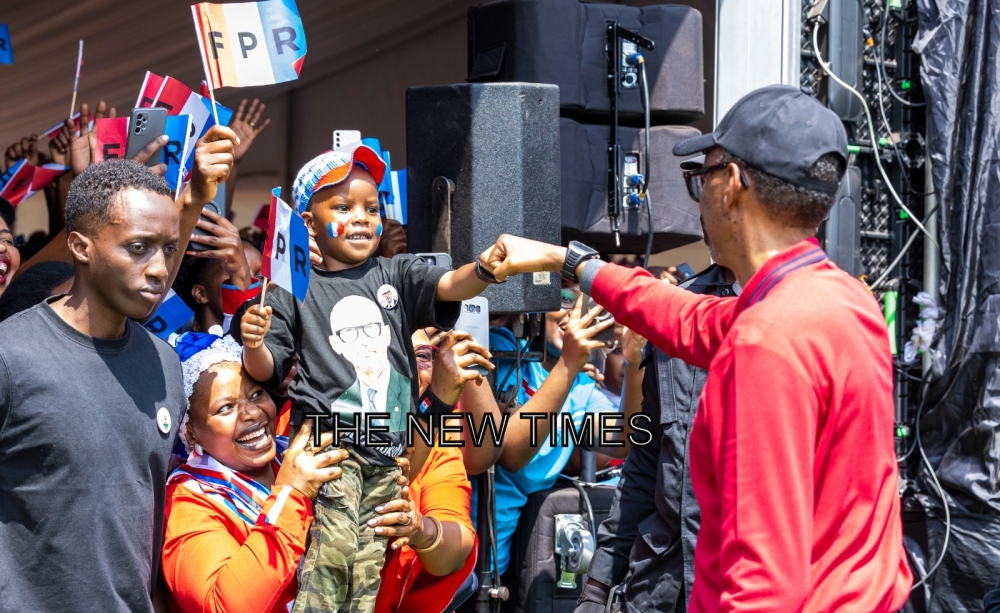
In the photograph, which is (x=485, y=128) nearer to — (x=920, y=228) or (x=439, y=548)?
(x=439, y=548)

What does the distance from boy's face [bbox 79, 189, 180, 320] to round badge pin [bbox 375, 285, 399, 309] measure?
2.62 feet

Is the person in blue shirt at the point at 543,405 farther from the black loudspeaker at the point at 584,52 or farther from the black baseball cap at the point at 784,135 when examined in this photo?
the black baseball cap at the point at 784,135

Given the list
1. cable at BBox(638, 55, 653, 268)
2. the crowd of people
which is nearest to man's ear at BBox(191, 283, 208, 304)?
the crowd of people

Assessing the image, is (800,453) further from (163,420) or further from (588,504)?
(588,504)

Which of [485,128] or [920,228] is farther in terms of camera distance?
[920,228]

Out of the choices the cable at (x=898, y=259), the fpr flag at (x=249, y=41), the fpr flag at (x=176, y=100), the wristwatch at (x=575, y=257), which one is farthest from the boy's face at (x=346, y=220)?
the cable at (x=898, y=259)

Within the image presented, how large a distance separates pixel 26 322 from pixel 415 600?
1.66 metres

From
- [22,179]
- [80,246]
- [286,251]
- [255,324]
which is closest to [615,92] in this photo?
[286,251]

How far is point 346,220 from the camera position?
10.9ft

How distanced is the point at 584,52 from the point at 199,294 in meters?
1.95

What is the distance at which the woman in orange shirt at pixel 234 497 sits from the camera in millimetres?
2949

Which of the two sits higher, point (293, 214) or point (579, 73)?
point (579, 73)

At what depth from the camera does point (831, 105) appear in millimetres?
4848

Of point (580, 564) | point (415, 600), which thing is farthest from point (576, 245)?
point (580, 564)
